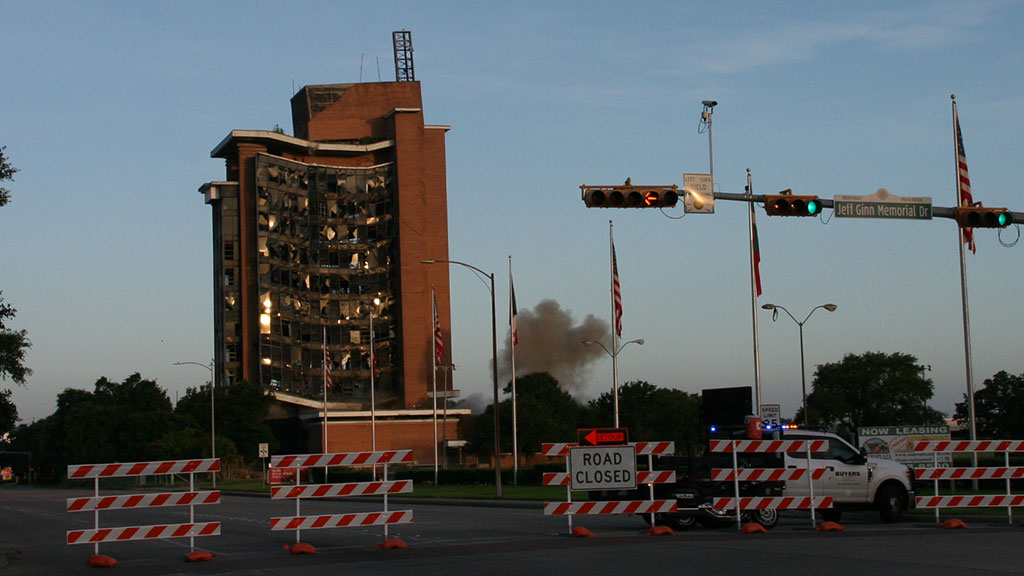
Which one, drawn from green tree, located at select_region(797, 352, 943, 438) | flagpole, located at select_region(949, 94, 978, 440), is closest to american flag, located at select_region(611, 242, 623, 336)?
flagpole, located at select_region(949, 94, 978, 440)

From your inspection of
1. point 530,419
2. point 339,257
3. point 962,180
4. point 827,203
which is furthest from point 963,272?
point 339,257

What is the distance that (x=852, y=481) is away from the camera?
77.7 feet

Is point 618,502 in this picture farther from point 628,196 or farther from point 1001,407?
point 1001,407

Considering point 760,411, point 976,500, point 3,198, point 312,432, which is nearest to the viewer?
point 976,500

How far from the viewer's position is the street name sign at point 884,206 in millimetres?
24984

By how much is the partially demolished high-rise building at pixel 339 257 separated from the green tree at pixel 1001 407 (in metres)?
50.5

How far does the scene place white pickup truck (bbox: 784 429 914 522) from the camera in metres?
23.5

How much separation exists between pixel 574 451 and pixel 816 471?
17.4ft

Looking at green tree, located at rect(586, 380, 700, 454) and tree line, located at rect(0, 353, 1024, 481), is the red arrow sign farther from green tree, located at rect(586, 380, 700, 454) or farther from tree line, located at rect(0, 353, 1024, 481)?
green tree, located at rect(586, 380, 700, 454)

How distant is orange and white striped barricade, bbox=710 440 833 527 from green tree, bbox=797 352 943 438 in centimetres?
8429

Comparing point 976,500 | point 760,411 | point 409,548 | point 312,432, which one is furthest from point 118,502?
point 312,432

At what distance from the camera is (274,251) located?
120250 mm

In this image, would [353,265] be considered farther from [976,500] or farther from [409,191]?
[976,500]

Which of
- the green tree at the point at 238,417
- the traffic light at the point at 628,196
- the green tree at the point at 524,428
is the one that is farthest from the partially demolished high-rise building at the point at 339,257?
the traffic light at the point at 628,196
